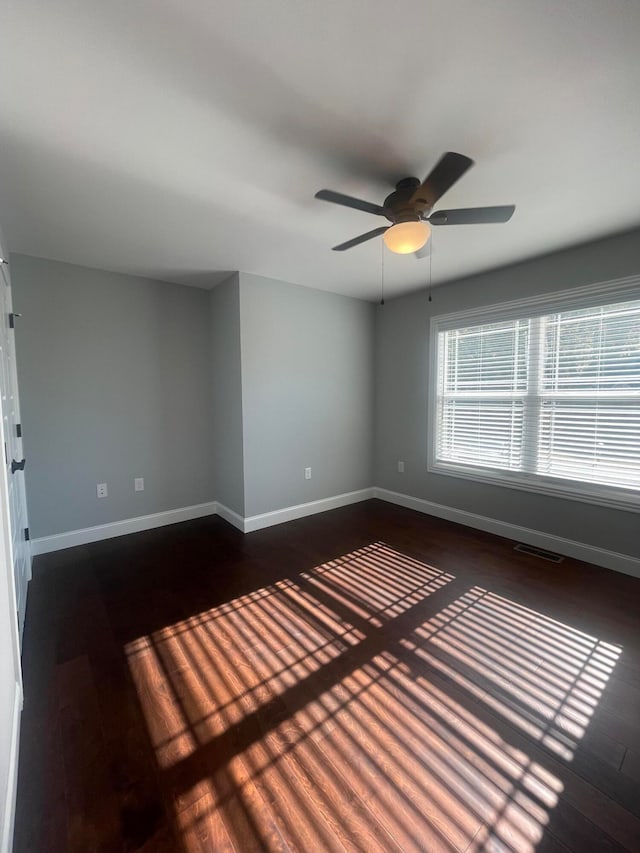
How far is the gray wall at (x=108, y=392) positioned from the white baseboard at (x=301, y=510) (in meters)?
0.72

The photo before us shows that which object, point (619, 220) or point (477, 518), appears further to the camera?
point (477, 518)

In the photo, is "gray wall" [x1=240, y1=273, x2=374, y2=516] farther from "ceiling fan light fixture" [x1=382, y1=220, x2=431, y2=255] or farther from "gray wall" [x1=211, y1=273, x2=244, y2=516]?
"ceiling fan light fixture" [x1=382, y1=220, x2=431, y2=255]

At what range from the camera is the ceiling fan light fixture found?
170 cm

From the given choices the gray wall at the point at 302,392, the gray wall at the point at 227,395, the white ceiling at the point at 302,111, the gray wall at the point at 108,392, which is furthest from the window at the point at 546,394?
the gray wall at the point at 108,392

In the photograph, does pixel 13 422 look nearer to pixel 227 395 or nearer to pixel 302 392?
pixel 227 395

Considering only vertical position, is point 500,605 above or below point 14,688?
below

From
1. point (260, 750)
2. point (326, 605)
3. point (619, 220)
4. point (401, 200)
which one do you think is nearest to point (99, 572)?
point (326, 605)

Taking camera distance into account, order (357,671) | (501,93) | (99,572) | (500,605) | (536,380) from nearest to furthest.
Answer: (501,93)
(357,671)
(500,605)
(99,572)
(536,380)

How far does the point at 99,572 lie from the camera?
2.65 meters

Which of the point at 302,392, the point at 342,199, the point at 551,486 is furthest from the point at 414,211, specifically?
the point at 551,486

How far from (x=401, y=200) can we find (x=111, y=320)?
2685mm

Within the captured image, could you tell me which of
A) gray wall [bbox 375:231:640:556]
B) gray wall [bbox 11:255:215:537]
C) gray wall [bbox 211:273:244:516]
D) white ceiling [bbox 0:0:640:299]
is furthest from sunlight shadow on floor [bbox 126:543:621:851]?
white ceiling [bbox 0:0:640:299]

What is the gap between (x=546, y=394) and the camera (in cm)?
300

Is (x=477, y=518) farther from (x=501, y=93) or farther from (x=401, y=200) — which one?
(x=501, y=93)
